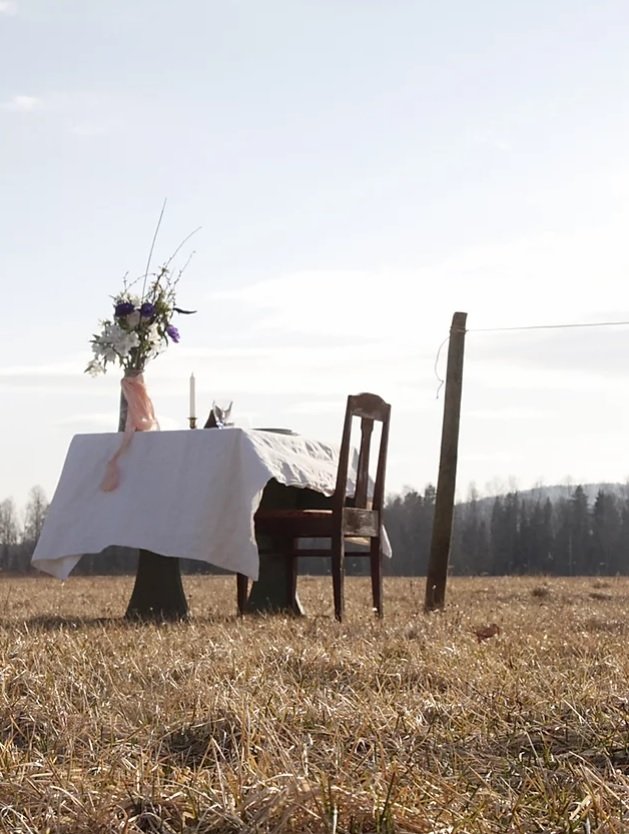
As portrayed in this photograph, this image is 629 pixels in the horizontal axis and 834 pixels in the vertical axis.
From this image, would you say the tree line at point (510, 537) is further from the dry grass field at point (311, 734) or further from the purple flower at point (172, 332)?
the dry grass field at point (311, 734)

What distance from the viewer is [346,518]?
6203mm

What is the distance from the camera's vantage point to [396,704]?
2.73 m

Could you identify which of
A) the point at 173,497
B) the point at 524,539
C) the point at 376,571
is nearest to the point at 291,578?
the point at 376,571

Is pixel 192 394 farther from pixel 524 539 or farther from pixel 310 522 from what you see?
pixel 524 539

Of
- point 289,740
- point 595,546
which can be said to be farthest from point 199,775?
point 595,546

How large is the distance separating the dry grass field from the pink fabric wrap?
1.87 m

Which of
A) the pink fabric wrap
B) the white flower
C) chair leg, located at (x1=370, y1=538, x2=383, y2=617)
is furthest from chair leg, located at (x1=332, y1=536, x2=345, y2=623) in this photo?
the white flower

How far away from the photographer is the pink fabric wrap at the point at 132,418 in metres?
6.26

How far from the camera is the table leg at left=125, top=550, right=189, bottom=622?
6289 millimetres

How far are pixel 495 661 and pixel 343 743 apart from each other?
1.37 meters

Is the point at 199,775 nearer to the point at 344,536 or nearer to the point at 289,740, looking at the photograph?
the point at 289,740

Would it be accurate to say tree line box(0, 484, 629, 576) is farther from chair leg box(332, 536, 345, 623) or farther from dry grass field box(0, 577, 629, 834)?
dry grass field box(0, 577, 629, 834)

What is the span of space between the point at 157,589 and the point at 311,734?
13.2ft

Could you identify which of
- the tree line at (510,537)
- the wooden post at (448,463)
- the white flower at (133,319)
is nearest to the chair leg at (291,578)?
the wooden post at (448,463)
